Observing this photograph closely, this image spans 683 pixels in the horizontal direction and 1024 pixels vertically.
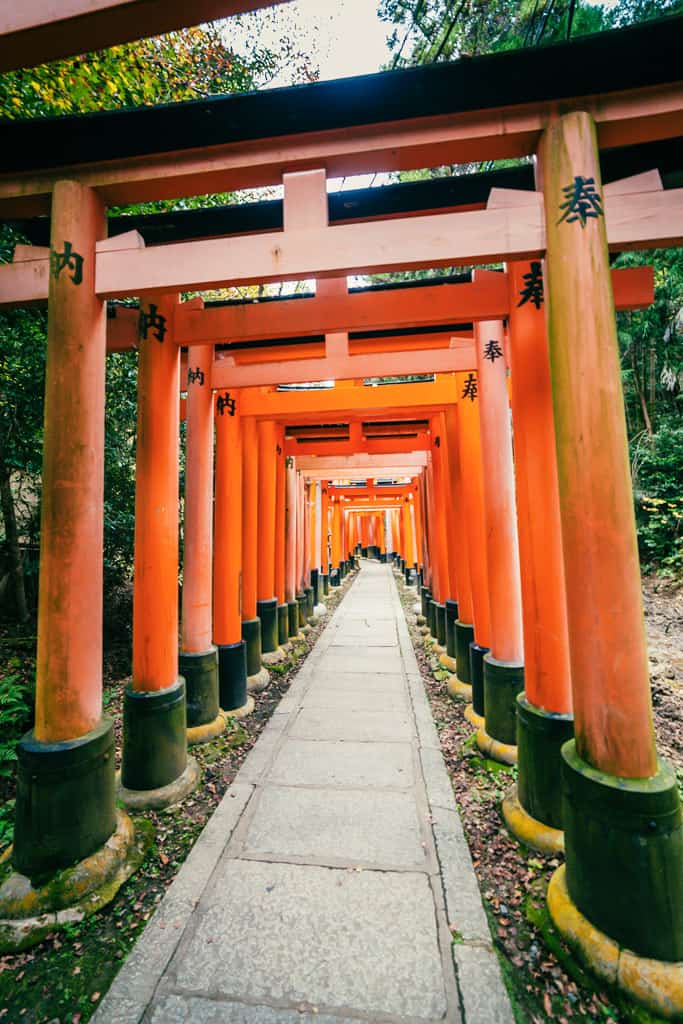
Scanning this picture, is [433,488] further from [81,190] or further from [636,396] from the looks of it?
[636,396]

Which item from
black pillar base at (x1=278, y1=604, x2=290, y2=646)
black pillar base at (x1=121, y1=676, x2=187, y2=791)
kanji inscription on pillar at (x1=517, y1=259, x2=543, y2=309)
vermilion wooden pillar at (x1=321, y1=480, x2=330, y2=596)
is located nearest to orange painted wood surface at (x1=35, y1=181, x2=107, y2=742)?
black pillar base at (x1=121, y1=676, x2=187, y2=791)

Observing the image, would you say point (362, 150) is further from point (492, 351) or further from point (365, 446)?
point (365, 446)

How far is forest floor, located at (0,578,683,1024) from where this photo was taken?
1.93 m

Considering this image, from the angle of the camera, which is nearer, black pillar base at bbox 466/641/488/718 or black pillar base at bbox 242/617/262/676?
black pillar base at bbox 466/641/488/718

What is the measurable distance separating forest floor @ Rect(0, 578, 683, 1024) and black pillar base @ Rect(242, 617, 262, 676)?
4.93 feet

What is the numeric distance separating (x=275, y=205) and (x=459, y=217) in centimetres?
151

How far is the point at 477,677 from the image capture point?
4887 millimetres

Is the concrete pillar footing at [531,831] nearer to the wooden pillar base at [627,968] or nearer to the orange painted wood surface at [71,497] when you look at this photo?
the wooden pillar base at [627,968]

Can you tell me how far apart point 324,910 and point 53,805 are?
163 cm

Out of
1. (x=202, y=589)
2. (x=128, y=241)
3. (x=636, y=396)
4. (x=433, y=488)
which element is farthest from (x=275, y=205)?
(x=636, y=396)

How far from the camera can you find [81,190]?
A: 2832 mm

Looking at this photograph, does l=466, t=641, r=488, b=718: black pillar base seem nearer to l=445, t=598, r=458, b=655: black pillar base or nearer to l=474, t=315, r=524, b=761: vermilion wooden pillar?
l=474, t=315, r=524, b=761: vermilion wooden pillar

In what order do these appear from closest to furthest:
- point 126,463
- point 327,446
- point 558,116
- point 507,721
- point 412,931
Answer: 1. point 412,931
2. point 558,116
3. point 507,721
4. point 126,463
5. point 327,446

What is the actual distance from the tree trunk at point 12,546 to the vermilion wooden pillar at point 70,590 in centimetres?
433
